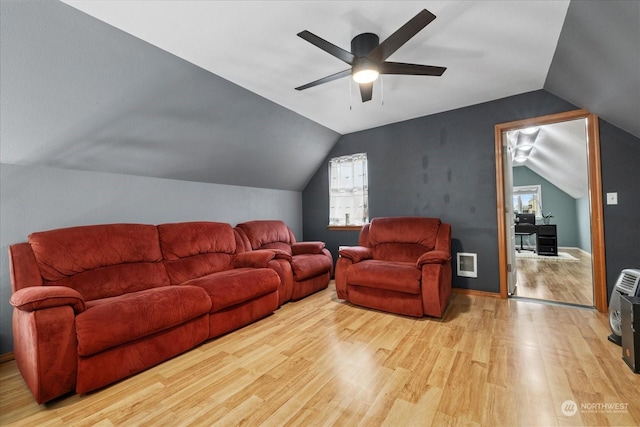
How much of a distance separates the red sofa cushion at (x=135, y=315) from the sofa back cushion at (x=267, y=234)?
1530 mm

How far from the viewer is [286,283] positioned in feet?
10.6

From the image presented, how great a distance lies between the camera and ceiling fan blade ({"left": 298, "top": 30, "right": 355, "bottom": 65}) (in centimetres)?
172

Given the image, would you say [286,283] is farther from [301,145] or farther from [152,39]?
[152,39]

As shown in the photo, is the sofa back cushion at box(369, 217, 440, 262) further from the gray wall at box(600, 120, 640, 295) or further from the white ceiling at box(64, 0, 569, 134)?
the gray wall at box(600, 120, 640, 295)

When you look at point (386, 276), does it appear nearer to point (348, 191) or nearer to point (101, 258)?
point (348, 191)

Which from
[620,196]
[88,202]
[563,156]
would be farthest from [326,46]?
[563,156]

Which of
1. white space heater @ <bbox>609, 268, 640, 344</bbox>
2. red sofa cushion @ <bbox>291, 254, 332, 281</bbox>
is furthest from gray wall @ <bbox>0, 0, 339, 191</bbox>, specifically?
white space heater @ <bbox>609, 268, 640, 344</bbox>

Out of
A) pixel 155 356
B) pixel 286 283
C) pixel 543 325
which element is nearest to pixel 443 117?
pixel 543 325

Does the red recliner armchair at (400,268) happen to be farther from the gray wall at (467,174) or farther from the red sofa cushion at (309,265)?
the gray wall at (467,174)

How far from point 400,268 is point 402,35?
210cm

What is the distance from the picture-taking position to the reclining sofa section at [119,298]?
1.59m

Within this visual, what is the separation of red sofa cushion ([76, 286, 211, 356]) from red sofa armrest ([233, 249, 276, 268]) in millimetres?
854

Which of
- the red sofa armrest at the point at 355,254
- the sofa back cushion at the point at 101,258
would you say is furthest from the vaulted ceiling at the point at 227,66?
the red sofa armrest at the point at 355,254

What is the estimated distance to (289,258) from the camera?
3.36 m
